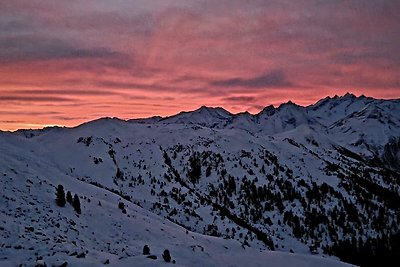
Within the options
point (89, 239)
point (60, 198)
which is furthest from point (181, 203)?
point (89, 239)

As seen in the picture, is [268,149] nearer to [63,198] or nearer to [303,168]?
[303,168]

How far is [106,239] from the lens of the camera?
35688mm

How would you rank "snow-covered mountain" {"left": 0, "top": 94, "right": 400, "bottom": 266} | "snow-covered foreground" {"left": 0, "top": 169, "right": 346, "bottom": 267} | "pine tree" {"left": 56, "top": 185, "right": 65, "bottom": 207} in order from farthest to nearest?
"pine tree" {"left": 56, "top": 185, "right": 65, "bottom": 207} < "snow-covered mountain" {"left": 0, "top": 94, "right": 400, "bottom": 266} < "snow-covered foreground" {"left": 0, "top": 169, "right": 346, "bottom": 267}

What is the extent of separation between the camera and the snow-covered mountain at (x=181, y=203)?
33375 mm

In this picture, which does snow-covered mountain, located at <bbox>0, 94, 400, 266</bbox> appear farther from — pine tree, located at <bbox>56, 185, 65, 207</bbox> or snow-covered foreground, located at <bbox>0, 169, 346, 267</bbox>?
pine tree, located at <bbox>56, 185, 65, 207</bbox>

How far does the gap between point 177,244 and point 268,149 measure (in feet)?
532

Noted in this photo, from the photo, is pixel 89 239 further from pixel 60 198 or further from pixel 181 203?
pixel 181 203

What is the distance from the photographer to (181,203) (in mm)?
107000

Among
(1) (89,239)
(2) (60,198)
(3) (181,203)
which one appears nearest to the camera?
(1) (89,239)

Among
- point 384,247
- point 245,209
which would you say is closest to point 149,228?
point 245,209

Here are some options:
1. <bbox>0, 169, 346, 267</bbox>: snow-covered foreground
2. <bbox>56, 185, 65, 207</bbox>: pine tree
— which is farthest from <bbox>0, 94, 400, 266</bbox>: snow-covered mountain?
<bbox>56, 185, 65, 207</bbox>: pine tree

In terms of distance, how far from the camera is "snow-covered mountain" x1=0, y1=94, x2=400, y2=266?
33375 millimetres

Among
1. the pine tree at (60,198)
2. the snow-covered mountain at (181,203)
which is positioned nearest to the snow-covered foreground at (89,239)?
the snow-covered mountain at (181,203)

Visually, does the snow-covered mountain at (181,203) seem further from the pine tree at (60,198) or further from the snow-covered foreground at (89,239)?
the pine tree at (60,198)
